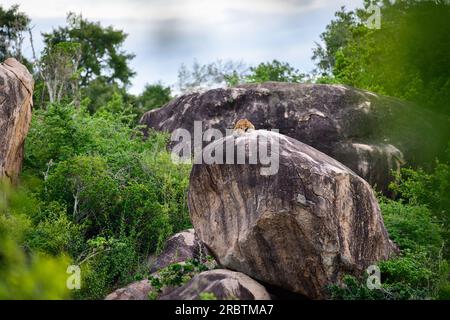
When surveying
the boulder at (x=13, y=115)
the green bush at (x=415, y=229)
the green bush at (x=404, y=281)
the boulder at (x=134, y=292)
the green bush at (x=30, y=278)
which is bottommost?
the boulder at (x=134, y=292)

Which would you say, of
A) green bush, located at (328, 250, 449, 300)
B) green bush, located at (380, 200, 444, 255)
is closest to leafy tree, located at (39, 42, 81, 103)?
green bush, located at (380, 200, 444, 255)

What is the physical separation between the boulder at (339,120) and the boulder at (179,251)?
476cm

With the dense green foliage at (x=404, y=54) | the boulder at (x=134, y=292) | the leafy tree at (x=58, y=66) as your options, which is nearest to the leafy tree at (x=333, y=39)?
the dense green foliage at (x=404, y=54)

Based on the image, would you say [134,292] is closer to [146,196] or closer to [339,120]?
[146,196]

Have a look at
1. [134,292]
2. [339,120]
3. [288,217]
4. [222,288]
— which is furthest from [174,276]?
[339,120]

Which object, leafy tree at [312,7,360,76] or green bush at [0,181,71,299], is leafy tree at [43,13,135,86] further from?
green bush at [0,181,71,299]

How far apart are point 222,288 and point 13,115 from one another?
6.64 metres

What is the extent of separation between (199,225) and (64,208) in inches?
157

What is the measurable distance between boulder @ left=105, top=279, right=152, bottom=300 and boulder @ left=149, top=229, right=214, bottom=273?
1.68 m

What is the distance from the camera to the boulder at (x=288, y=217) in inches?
393

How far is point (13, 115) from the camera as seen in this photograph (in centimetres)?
1387

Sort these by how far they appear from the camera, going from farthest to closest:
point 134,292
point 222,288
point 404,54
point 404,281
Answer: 1. point 134,292
2. point 404,281
3. point 404,54
4. point 222,288

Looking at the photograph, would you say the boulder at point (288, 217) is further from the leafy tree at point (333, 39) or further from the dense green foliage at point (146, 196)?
the leafy tree at point (333, 39)

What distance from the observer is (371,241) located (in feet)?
35.8
